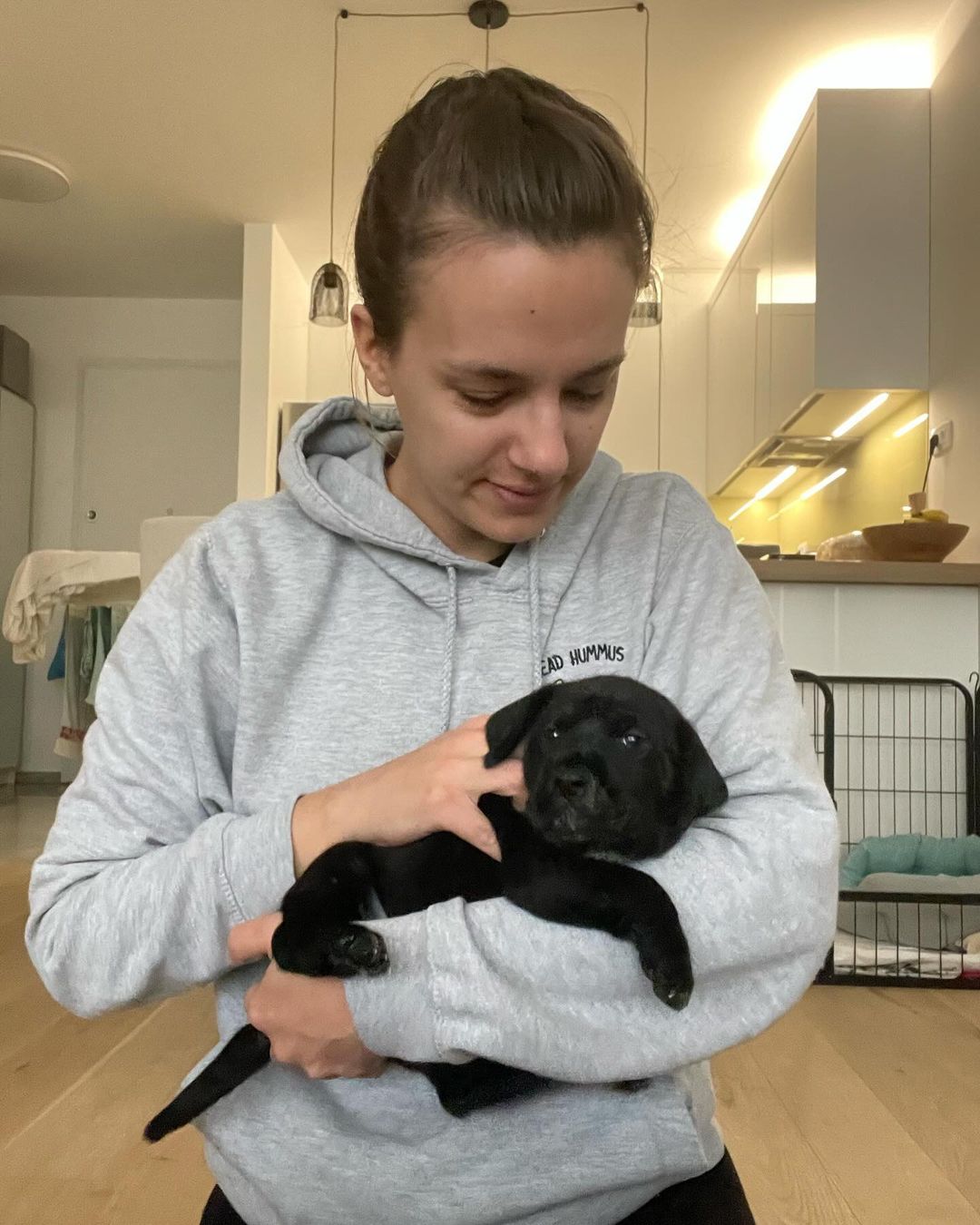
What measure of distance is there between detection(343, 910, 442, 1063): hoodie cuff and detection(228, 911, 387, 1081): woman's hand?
0.02 metres

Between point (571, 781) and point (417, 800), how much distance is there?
0.10 meters

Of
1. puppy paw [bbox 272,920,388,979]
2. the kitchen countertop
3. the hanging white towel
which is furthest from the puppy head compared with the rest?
the hanging white towel

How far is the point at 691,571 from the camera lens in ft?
2.82

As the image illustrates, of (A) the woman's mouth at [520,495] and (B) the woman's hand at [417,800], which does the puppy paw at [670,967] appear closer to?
(B) the woman's hand at [417,800]

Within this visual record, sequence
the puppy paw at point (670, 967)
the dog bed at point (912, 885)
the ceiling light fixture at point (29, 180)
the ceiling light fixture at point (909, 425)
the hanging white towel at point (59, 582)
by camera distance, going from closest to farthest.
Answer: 1. the puppy paw at point (670, 967)
2. the dog bed at point (912, 885)
3. the ceiling light fixture at point (909, 425)
4. the hanging white towel at point (59, 582)
5. the ceiling light fixture at point (29, 180)

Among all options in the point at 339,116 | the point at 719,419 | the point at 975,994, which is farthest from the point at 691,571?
the point at 719,419

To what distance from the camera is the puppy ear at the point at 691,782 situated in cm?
69

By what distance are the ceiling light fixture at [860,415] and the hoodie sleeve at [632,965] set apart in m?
A: 3.33

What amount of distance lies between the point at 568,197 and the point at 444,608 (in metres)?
0.32

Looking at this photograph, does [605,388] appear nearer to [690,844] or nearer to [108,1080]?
[690,844]

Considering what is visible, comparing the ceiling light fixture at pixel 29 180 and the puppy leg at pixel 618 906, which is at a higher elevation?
the ceiling light fixture at pixel 29 180

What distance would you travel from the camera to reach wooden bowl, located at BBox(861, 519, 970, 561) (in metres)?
2.79

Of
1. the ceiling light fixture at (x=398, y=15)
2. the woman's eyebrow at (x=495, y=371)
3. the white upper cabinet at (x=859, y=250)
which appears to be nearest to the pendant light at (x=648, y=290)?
the ceiling light fixture at (x=398, y=15)

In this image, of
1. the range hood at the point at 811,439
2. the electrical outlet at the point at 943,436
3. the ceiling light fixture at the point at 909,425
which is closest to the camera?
the electrical outlet at the point at 943,436
